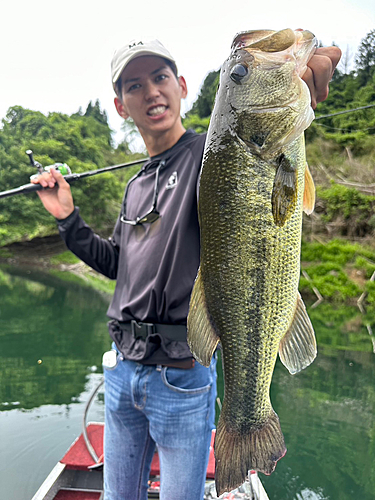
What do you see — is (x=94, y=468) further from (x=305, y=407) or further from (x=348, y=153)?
(x=348, y=153)

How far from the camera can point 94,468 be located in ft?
11.0

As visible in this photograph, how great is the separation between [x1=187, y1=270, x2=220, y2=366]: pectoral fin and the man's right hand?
122 centimetres

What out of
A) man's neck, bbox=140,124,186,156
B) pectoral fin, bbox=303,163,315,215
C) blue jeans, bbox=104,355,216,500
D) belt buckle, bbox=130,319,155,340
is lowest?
blue jeans, bbox=104,355,216,500

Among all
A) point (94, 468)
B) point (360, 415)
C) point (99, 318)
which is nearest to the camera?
point (94, 468)

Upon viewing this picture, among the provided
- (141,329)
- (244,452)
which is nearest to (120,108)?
(141,329)

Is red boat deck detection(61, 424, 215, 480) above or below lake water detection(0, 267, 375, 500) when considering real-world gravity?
above

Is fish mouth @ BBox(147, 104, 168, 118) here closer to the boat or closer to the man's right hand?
the man's right hand

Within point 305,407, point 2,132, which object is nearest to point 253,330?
point 305,407

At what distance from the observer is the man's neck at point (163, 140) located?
209cm

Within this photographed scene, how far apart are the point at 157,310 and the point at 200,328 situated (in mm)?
449

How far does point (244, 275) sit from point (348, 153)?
2392cm

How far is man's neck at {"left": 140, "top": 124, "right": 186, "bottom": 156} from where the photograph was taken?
2088mm

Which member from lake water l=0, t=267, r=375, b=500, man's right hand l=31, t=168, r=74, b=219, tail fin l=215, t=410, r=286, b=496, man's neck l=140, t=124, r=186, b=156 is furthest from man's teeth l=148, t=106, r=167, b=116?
lake water l=0, t=267, r=375, b=500

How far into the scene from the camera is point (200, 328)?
1387 millimetres
